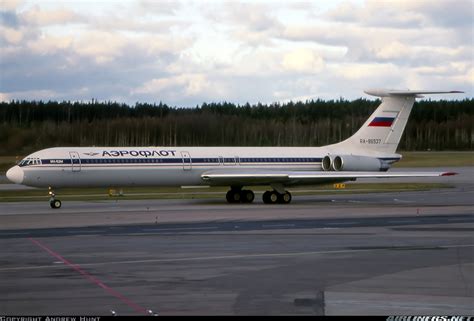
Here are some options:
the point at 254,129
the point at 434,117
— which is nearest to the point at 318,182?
the point at 254,129

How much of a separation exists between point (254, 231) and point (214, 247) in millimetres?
4346

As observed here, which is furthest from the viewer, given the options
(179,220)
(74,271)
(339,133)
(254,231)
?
(339,133)

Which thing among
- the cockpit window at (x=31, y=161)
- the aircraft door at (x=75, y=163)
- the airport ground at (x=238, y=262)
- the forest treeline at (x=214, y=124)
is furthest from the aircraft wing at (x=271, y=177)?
the forest treeline at (x=214, y=124)

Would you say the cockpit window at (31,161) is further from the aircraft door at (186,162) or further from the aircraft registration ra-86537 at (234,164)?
the aircraft door at (186,162)

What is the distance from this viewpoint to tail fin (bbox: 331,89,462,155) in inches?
1725

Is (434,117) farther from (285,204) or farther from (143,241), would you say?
(143,241)

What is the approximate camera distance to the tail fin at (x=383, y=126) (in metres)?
43.8

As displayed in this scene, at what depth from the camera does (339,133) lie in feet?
384

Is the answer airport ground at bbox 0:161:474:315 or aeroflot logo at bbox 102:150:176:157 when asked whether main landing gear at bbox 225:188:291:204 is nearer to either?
aeroflot logo at bbox 102:150:176:157

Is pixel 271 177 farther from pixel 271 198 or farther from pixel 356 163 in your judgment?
pixel 356 163

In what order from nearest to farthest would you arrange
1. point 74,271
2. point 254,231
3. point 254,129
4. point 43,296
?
point 43,296, point 74,271, point 254,231, point 254,129

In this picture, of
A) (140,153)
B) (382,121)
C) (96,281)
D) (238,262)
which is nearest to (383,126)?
(382,121)

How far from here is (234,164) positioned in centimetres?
4156

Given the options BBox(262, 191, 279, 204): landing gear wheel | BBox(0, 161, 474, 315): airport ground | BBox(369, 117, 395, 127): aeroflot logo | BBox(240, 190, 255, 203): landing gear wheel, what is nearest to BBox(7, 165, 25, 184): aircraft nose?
BBox(0, 161, 474, 315): airport ground
